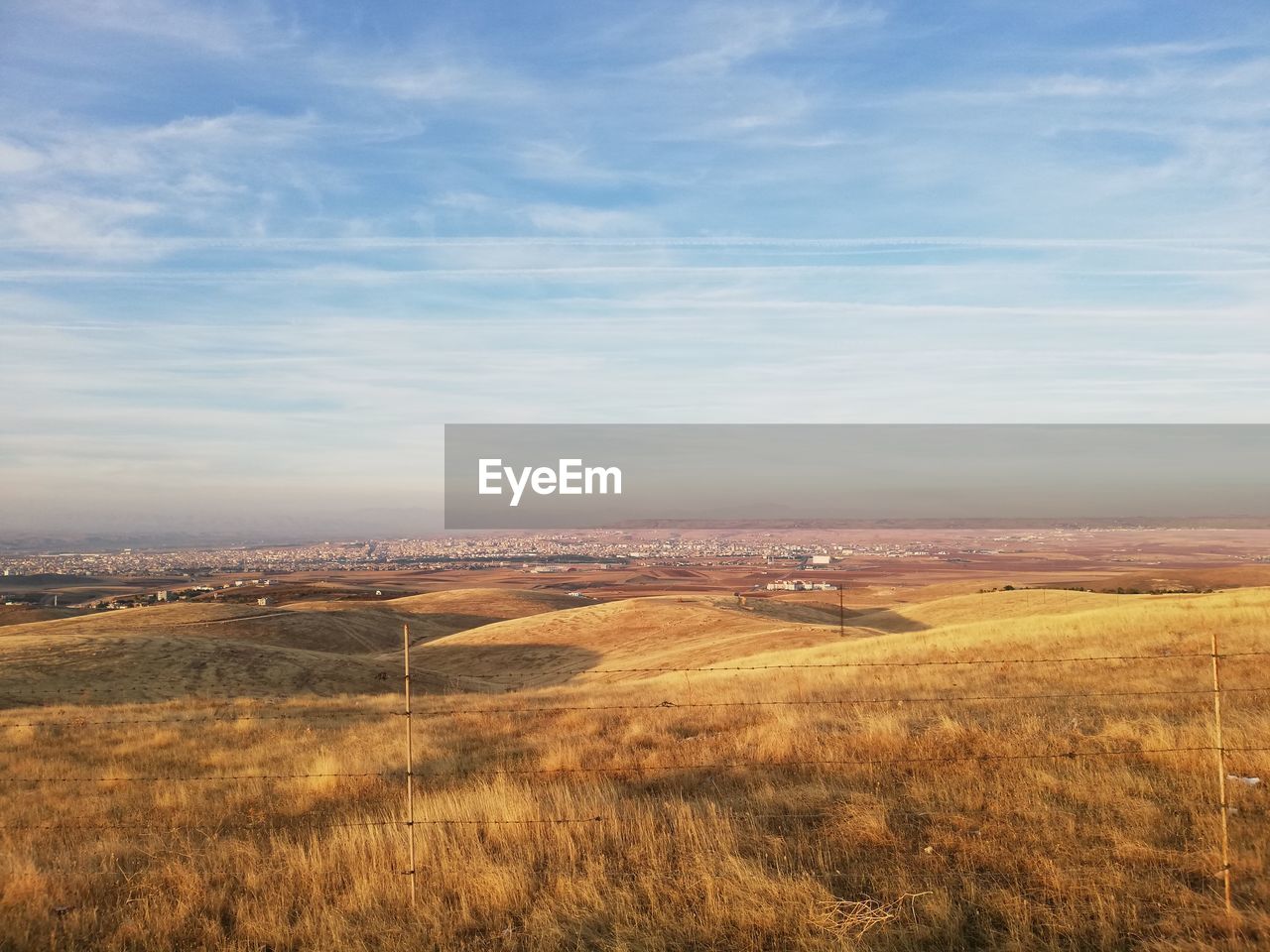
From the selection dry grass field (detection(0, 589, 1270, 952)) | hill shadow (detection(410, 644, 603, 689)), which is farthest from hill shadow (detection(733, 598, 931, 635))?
dry grass field (detection(0, 589, 1270, 952))

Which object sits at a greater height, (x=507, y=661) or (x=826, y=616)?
(x=826, y=616)

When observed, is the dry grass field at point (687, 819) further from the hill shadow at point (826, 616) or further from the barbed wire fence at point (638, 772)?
the hill shadow at point (826, 616)

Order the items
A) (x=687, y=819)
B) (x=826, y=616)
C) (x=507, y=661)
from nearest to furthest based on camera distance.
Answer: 1. (x=687, y=819)
2. (x=507, y=661)
3. (x=826, y=616)

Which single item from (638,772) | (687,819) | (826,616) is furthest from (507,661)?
(687,819)

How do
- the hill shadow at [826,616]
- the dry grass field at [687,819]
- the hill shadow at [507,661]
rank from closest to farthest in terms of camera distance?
the dry grass field at [687,819]
the hill shadow at [507,661]
the hill shadow at [826,616]

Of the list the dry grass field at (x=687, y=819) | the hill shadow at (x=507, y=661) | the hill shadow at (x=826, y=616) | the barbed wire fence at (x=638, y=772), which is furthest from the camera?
the hill shadow at (x=826, y=616)

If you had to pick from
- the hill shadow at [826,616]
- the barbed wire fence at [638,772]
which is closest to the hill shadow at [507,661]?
the hill shadow at [826,616]

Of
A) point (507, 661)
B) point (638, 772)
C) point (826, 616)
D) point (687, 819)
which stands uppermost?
point (687, 819)

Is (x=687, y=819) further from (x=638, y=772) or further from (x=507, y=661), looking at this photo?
(x=507, y=661)

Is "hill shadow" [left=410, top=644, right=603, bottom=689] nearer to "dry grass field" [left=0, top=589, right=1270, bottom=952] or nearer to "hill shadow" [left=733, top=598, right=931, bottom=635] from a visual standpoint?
"hill shadow" [left=733, top=598, right=931, bottom=635]

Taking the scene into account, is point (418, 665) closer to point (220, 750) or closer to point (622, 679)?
point (622, 679)
